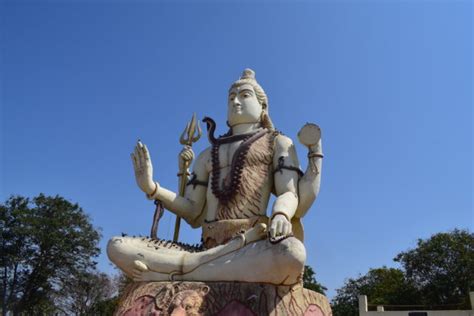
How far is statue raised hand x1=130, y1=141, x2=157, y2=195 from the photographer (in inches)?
193

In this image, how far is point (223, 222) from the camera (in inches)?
184

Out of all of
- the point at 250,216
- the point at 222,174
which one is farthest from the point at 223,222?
the point at 222,174

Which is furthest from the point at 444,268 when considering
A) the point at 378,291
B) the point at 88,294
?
the point at 88,294

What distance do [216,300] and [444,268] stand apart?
2056 cm

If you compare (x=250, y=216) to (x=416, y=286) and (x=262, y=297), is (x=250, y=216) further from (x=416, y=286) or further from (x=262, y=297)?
(x=416, y=286)

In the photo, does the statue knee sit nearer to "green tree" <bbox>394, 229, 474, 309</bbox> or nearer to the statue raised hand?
the statue raised hand

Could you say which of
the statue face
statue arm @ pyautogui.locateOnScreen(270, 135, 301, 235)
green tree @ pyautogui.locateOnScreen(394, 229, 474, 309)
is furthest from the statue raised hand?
green tree @ pyautogui.locateOnScreen(394, 229, 474, 309)

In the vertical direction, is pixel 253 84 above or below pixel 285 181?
above

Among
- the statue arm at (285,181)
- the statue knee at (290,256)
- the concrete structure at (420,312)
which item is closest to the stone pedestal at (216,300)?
the statue knee at (290,256)

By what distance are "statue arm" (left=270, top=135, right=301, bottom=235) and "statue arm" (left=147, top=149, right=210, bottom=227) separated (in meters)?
0.95

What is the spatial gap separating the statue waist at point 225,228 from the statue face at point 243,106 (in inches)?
51.6

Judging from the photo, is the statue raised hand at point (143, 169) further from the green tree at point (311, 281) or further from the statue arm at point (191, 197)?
the green tree at point (311, 281)

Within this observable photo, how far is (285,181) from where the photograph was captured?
188 inches

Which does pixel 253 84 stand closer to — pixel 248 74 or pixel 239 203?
pixel 248 74
